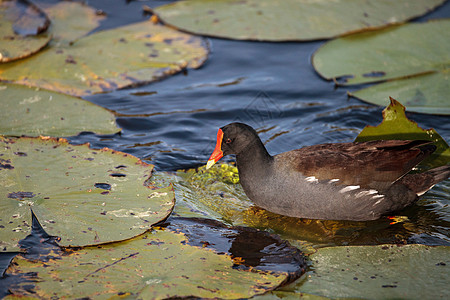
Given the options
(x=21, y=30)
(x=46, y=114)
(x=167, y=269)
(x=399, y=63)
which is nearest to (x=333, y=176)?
(x=167, y=269)

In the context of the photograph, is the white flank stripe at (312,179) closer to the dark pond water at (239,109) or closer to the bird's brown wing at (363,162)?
the bird's brown wing at (363,162)

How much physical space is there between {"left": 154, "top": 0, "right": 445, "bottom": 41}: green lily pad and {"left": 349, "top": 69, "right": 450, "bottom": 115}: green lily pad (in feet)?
3.68

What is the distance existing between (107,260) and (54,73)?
9.09 feet

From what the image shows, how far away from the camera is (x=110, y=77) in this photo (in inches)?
204

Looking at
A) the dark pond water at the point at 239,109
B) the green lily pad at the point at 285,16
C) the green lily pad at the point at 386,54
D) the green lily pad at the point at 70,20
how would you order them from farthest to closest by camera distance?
the green lily pad at the point at 285,16, the green lily pad at the point at 70,20, the green lily pad at the point at 386,54, the dark pond water at the point at 239,109

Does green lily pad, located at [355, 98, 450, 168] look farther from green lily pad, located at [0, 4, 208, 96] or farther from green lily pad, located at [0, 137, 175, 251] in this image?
green lily pad, located at [0, 4, 208, 96]

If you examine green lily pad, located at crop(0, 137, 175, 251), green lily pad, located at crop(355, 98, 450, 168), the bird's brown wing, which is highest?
green lily pad, located at crop(355, 98, 450, 168)

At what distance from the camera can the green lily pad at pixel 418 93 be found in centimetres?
473

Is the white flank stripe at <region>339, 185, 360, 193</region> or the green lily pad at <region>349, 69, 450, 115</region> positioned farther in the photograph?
the green lily pad at <region>349, 69, 450, 115</region>

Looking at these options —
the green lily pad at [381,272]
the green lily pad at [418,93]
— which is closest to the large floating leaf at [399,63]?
the green lily pad at [418,93]

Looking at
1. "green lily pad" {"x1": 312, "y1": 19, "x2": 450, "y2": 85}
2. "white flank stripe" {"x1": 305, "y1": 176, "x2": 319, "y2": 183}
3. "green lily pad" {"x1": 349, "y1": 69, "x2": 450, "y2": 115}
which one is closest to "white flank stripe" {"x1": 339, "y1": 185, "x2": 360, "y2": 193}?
"white flank stripe" {"x1": 305, "y1": 176, "x2": 319, "y2": 183}

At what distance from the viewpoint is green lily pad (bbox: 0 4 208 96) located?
16.5 feet

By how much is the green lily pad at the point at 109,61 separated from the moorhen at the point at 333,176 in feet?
6.24

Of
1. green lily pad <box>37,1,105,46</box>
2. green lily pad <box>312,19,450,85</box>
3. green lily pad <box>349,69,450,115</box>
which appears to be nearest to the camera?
green lily pad <box>349,69,450,115</box>
